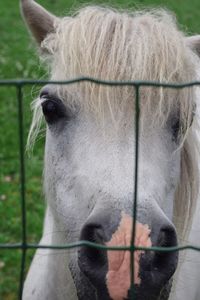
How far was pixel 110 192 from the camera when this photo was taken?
2074 mm

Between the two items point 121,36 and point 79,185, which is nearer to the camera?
point 79,185

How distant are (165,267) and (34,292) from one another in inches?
38.4

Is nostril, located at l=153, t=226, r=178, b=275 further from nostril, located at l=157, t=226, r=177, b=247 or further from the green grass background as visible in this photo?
the green grass background

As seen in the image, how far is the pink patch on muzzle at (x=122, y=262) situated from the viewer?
6.44ft

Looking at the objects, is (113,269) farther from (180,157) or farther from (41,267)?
(41,267)

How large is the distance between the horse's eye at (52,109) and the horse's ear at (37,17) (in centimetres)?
41

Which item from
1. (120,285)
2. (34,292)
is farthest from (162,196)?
(34,292)

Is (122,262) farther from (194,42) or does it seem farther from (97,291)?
(194,42)

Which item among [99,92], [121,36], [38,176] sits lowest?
[38,176]

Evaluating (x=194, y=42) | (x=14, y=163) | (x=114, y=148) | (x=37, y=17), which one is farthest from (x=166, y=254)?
(x=14, y=163)

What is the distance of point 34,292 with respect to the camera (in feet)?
9.53

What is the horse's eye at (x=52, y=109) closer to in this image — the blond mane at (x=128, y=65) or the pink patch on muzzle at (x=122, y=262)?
the blond mane at (x=128, y=65)

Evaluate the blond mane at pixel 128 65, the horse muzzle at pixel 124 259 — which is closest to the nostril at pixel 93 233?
the horse muzzle at pixel 124 259

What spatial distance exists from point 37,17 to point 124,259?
123cm
